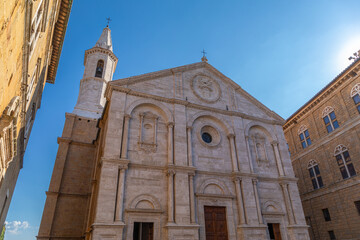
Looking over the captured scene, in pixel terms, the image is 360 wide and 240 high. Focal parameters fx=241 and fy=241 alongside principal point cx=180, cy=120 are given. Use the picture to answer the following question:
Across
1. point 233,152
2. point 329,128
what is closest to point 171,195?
point 233,152

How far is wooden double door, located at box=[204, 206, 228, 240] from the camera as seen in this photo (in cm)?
1451

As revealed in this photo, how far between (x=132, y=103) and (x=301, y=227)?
1439 cm

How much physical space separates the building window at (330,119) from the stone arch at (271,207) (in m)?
11.8

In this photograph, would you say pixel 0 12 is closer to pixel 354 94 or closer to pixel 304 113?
pixel 354 94

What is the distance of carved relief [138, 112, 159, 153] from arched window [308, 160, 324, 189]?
18851mm

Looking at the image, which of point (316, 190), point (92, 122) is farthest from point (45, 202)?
point (316, 190)

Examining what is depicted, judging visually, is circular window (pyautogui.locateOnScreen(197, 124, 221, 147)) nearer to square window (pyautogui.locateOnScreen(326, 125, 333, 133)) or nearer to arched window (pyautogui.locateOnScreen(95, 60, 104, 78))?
square window (pyautogui.locateOnScreen(326, 125, 333, 133))

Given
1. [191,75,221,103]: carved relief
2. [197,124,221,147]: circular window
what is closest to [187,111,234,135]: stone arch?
[197,124,221,147]: circular window

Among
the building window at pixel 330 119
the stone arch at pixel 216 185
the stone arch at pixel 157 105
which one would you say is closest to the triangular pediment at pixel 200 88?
the stone arch at pixel 157 105

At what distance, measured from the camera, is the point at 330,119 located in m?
24.2

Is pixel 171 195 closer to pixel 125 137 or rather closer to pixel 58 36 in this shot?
pixel 125 137

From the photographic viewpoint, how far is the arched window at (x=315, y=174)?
2491 cm

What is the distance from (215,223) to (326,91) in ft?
61.0

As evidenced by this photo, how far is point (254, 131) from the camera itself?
20.2 m
